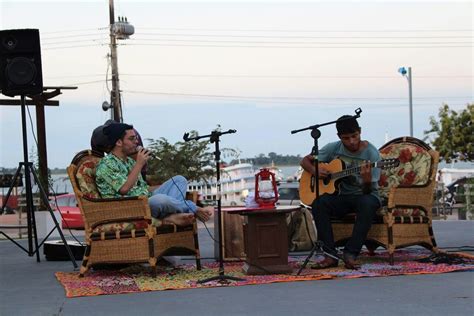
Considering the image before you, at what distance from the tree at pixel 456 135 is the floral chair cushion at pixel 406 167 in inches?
822

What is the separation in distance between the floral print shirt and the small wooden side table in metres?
0.82

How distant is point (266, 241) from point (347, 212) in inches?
31.8

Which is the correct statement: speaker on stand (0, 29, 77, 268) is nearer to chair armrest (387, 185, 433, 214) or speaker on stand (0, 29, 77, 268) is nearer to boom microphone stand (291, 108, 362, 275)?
boom microphone stand (291, 108, 362, 275)

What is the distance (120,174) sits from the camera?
521cm

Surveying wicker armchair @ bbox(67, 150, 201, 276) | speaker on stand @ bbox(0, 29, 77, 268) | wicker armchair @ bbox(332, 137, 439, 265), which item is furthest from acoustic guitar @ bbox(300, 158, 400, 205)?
speaker on stand @ bbox(0, 29, 77, 268)

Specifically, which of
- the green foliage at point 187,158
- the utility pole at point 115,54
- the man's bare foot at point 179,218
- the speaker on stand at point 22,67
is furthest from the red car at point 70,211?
the man's bare foot at point 179,218

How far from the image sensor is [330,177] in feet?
18.1

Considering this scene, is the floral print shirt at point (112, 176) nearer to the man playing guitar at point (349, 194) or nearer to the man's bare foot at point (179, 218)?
the man's bare foot at point (179, 218)

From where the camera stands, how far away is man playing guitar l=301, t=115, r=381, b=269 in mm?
5254

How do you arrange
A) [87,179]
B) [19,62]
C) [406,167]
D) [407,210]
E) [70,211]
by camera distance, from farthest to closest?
[70,211], [19,62], [406,167], [407,210], [87,179]

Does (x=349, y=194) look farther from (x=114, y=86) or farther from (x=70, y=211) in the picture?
(x=114, y=86)

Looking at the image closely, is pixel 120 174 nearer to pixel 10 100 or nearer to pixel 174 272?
pixel 174 272

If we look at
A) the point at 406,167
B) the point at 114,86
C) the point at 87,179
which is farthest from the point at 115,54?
the point at 87,179

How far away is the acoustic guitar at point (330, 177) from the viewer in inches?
209
